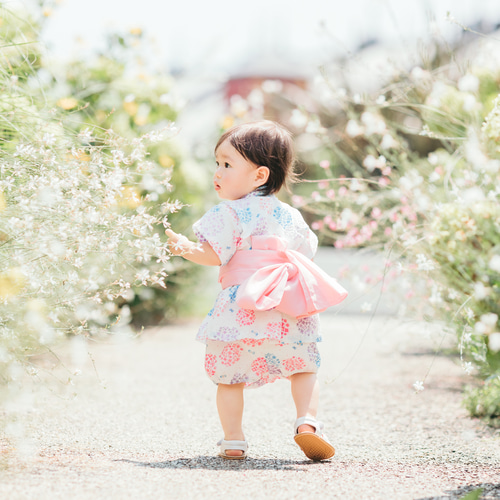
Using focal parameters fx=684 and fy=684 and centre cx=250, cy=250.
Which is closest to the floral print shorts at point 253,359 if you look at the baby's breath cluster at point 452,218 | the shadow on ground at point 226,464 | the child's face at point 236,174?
the shadow on ground at point 226,464

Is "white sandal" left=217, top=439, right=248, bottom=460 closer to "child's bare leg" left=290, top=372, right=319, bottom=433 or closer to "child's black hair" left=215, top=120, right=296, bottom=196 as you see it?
"child's bare leg" left=290, top=372, right=319, bottom=433

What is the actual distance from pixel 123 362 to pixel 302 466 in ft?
7.84

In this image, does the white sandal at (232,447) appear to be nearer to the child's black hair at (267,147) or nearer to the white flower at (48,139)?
the child's black hair at (267,147)

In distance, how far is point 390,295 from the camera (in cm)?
420

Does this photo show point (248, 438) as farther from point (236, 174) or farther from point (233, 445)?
point (236, 174)

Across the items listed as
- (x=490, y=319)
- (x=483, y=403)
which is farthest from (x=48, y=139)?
(x=483, y=403)

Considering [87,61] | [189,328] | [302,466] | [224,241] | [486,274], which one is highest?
[87,61]

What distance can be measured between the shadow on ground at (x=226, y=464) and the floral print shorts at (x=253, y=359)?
0.26 meters

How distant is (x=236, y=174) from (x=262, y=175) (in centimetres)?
9

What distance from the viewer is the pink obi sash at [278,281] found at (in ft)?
7.27

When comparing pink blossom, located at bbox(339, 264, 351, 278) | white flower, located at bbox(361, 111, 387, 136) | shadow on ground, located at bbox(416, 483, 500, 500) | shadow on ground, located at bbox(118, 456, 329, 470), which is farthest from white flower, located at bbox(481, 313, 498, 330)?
pink blossom, located at bbox(339, 264, 351, 278)

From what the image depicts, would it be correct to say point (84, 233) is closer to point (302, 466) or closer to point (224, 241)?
point (224, 241)

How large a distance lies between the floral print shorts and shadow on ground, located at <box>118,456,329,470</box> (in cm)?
26

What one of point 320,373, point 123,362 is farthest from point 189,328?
point 320,373
